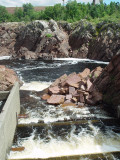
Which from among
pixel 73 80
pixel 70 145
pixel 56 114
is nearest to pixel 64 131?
pixel 70 145

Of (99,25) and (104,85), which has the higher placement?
(99,25)

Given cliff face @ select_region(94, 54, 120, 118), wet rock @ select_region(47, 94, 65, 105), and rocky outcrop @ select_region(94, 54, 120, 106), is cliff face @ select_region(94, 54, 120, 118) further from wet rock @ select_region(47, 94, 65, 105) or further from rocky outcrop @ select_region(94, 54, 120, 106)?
wet rock @ select_region(47, 94, 65, 105)

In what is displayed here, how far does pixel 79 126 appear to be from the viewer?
10.5 m

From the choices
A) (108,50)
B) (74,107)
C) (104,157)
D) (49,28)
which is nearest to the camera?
(104,157)

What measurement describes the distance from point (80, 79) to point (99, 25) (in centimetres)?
2830

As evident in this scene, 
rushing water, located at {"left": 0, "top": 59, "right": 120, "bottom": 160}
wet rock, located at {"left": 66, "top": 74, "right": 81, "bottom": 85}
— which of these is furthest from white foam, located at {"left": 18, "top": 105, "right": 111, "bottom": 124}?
wet rock, located at {"left": 66, "top": 74, "right": 81, "bottom": 85}

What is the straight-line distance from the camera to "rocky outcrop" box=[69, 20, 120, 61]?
113ft

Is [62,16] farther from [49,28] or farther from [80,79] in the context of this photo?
[80,79]

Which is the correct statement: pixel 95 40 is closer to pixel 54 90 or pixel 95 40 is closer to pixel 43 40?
pixel 43 40

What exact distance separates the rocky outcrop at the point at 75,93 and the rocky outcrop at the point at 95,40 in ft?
67.6

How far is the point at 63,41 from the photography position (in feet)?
136

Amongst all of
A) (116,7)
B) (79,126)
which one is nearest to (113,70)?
(79,126)

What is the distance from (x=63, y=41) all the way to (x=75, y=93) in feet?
96.0

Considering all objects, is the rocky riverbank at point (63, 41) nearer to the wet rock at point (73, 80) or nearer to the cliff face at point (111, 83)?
the wet rock at point (73, 80)
